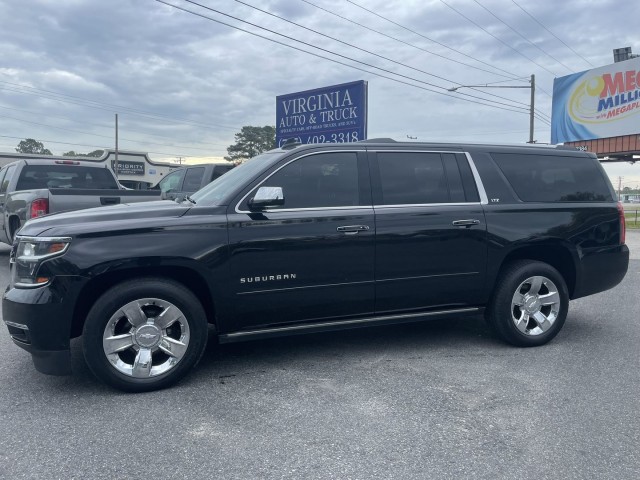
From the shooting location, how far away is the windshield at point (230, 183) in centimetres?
445

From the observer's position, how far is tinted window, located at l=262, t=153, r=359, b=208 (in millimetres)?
4520

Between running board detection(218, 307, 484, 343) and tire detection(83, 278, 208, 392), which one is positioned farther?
running board detection(218, 307, 484, 343)

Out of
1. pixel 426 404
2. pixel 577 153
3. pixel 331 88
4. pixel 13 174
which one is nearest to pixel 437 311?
pixel 426 404

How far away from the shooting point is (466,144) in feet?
17.1

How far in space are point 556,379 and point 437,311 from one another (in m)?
1.12

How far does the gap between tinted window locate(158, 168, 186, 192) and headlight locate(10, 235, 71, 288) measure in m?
9.02

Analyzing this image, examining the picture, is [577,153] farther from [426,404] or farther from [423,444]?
[423,444]

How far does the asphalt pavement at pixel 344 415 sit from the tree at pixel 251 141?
7048 cm

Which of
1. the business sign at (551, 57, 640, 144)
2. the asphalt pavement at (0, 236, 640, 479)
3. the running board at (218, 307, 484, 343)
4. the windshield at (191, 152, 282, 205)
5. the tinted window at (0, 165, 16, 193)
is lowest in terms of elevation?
the asphalt pavement at (0, 236, 640, 479)


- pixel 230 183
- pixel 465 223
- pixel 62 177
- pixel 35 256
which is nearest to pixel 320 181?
pixel 230 183

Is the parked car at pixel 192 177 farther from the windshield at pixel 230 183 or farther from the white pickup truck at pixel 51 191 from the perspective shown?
the windshield at pixel 230 183

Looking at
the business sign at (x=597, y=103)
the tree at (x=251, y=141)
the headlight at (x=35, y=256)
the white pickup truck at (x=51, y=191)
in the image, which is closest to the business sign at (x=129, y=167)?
the tree at (x=251, y=141)

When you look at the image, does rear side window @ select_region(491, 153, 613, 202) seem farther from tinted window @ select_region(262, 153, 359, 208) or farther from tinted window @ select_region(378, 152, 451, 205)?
tinted window @ select_region(262, 153, 359, 208)

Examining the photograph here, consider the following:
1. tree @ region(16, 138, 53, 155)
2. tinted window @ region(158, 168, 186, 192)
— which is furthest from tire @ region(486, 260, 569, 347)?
tree @ region(16, 138, 53, 155)
